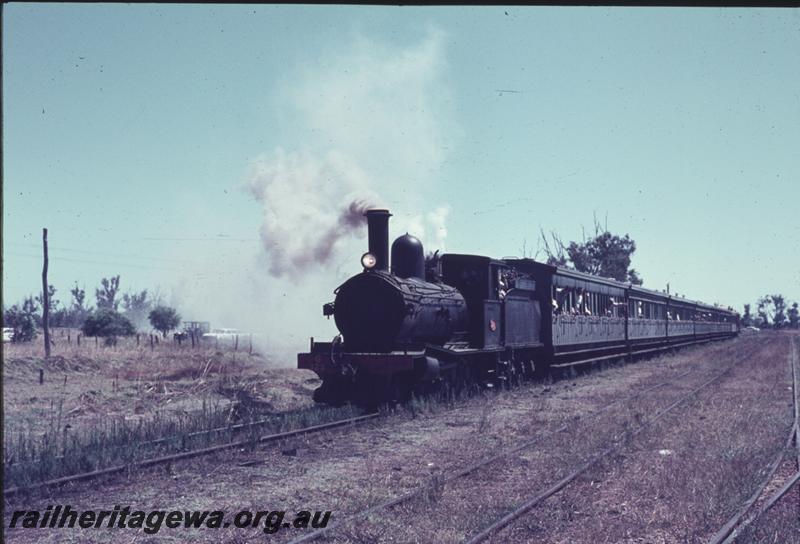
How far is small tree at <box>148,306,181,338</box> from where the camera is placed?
205 feet

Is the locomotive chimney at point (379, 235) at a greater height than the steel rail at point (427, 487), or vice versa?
the locomotive chimney at point (379, 235)

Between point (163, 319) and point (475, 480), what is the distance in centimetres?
5968

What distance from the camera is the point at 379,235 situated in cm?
1273

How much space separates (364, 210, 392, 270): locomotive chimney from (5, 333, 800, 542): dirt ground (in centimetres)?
279

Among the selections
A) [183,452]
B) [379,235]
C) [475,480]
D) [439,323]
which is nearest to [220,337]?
[439,323]

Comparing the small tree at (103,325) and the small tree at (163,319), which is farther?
the small tree at (163,319)

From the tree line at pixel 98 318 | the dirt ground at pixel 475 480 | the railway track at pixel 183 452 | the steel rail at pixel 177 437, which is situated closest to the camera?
the dirt ground at pixel 475 480

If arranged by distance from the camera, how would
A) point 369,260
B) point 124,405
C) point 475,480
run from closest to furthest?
point 475,480, point 369,260, point 124,405

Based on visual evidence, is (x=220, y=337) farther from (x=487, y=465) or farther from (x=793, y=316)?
(x=793, y=316)

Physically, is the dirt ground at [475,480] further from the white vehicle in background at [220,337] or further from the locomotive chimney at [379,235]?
the white vehicle in background at [220,337]

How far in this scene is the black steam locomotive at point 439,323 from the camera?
1227 centimetres

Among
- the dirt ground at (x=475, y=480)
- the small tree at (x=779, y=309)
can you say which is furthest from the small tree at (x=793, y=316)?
the dirt ground at (x=475, y=480)

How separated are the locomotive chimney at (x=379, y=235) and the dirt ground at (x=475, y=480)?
9.17 ft

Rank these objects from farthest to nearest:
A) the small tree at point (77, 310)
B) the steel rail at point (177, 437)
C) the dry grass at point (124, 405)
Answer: the small tree at point (77, 310)
the dry grass at point (124, 405)
the steel rail at point (177, 437)
